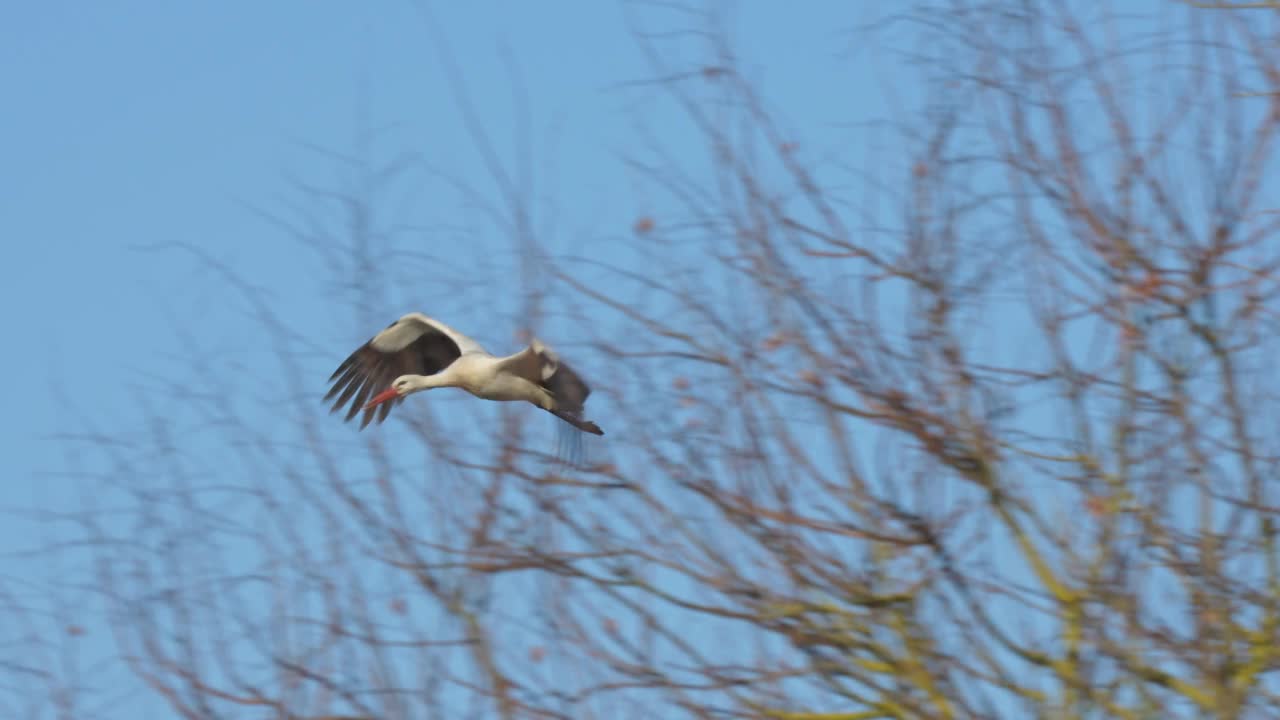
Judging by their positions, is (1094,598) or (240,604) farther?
(240,604)

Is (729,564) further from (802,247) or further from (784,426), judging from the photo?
(802,247)

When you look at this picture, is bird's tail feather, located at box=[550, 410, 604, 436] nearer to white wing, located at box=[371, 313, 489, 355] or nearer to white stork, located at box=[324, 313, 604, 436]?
Result: white stork, located at box=[324, 313, 604, 436]

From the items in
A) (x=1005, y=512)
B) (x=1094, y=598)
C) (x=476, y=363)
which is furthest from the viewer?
(x=476, y=363)

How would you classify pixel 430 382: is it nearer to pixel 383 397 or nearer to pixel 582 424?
pixel 383 397

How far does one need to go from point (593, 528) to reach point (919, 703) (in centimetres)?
115

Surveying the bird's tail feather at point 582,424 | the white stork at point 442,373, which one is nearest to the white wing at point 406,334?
the white stork at point 442,373

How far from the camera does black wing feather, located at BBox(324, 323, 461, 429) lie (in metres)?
9.49

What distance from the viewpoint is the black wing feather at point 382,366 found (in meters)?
9.49

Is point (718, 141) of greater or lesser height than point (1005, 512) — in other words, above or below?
above

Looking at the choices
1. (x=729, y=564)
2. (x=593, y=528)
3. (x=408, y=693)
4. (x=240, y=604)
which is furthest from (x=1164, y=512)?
(x=240, y=604)

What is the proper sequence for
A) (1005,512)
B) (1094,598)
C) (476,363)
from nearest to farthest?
1. (1094,598)
2. (1005,512)
3. (476,363)

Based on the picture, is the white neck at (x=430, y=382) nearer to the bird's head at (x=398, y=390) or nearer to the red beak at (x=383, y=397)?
the bird's head at (x=398, y=390)

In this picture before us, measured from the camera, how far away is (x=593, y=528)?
5645 millimetres

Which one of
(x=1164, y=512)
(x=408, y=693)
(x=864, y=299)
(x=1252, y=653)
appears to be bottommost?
(x=408, y=693)
